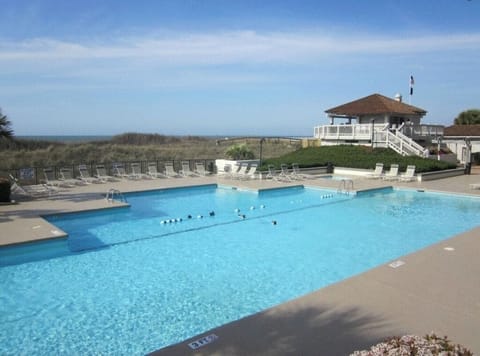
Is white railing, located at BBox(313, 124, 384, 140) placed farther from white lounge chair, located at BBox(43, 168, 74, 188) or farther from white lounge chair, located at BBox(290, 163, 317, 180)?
white lounge chair, located at BBox(43, 168, 74, 188)

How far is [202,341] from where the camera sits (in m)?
4.36

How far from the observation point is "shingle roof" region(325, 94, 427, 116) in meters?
27.4

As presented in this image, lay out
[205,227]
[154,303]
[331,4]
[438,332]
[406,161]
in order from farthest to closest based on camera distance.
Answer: [406,161] < [331,4] < [205,227] < [154,303] < [438,332]

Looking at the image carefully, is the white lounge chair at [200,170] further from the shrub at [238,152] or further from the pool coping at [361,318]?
the pool coping at [361,318]

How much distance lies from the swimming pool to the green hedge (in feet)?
19.5

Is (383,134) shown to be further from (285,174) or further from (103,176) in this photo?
(103,176)

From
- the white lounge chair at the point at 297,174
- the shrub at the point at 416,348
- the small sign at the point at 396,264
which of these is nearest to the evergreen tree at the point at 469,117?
the white lounge chair at the point at 297,174

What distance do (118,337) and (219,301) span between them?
174 cm

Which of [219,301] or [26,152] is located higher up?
[26,152]

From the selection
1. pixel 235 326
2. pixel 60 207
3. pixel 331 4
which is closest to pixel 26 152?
pixel 60 207

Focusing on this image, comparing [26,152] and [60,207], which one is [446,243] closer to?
[60,207]

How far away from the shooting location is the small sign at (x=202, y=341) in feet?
14.0

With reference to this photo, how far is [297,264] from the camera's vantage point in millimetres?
8383

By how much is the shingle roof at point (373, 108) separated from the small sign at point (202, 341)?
25.4 meters
